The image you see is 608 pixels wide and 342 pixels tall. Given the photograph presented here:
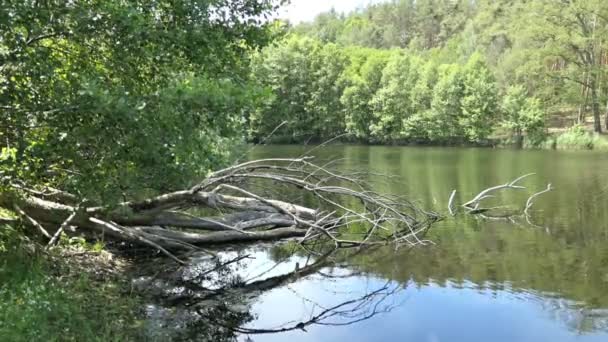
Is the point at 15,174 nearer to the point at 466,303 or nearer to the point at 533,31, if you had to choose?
the point at 466,303

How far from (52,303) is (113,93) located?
2.75 meters

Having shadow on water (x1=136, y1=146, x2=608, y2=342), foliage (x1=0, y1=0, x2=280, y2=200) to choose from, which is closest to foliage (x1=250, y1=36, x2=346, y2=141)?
shadow on water (x1=136, y1=146, x2=608, y2=342)

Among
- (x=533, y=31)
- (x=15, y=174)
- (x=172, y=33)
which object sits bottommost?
(x=15, y=174)

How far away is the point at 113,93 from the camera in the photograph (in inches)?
254

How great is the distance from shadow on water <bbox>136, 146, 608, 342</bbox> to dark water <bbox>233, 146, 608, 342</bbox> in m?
→ 0.02

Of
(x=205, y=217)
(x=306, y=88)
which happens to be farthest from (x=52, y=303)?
(x=306, y=88)

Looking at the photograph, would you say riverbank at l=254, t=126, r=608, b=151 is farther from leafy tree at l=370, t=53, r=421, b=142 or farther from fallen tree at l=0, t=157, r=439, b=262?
fallen tree at l=0, t=157, r=439, b=262

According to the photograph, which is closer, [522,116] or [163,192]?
[163,192]

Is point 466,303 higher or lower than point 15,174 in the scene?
lower

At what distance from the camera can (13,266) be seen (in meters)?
8.04

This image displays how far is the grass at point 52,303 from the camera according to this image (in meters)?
6.34

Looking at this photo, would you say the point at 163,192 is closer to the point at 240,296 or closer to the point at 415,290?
the point at 240,296

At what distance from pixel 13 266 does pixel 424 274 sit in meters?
7.69

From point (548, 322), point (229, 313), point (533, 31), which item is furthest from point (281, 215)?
point (533, 31)
